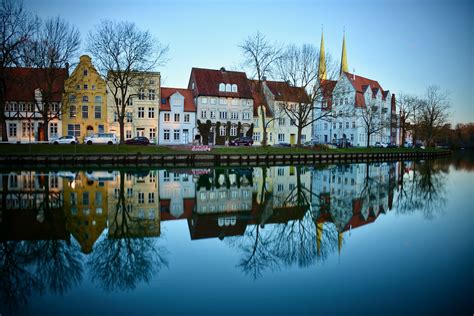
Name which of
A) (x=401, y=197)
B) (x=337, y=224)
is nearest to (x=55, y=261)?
(x=337, y=224)

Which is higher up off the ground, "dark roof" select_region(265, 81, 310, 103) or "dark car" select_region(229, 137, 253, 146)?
"dark roof" select_region(265, 81, 310, 103)

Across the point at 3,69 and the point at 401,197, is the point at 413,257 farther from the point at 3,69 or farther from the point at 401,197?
the point at 3,69

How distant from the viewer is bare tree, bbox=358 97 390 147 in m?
67.6

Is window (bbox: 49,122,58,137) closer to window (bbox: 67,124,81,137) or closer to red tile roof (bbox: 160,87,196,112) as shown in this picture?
window (bbox: 67,124,81,137)

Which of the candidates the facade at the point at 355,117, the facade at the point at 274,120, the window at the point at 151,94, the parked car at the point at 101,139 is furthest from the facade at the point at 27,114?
the facade at the point at 355,117

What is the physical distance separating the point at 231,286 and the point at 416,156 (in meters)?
68.5

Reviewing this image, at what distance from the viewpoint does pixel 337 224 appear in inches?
619

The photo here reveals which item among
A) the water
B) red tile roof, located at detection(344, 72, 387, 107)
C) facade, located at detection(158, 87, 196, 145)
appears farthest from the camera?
red tile roof, located at detection(344, 72, 387, 107)

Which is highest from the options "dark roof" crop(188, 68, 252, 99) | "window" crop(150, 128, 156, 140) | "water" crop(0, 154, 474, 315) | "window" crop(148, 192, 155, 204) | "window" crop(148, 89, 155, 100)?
"dark roof" crop(188, 68, 252, 99)

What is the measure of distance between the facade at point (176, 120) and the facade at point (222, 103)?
1.34 metres

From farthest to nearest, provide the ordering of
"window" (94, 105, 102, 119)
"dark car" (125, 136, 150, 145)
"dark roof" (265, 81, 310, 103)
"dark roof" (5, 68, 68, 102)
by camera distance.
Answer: "window" (94, 105, 102, 119)
"dark roof" (265, 81, 310, 103)
"dark car" (125, 136, 150, 145)
"dark roof" (5, 68, 68, 102)

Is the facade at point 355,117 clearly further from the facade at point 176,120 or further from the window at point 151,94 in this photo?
the window at point 151,94

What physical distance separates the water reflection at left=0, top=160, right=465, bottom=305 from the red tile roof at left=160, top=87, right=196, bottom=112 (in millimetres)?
28793

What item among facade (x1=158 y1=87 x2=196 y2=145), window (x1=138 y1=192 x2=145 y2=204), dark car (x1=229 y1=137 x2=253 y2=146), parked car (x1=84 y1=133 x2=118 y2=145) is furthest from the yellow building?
window (x1=138 y1=192 x2=145 y2=204)
